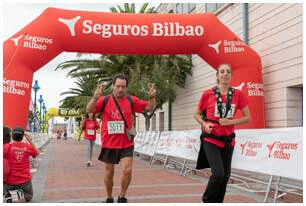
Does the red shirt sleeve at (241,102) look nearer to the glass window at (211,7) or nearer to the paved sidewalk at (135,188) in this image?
the paved sidewalk at (135,188)

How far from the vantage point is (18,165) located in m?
6.17

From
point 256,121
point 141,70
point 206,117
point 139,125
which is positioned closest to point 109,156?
point 206,117

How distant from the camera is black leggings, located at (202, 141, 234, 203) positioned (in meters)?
4.93

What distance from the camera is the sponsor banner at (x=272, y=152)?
5.95 meters

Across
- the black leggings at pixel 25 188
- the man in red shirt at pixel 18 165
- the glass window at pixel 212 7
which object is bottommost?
the black leggings at pixel 25 188

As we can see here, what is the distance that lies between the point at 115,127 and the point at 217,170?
4.88 feet

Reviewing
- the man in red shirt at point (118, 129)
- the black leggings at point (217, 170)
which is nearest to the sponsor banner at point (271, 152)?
the black leggings at point (217, 170)

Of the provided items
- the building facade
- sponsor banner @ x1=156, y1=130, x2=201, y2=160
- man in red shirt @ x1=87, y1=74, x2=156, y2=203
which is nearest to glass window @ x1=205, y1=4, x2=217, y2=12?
the building facade

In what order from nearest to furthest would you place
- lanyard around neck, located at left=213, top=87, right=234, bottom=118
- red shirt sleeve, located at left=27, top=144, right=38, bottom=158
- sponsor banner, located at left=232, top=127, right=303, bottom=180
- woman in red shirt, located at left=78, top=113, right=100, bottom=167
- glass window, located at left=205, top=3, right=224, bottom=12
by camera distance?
1. lanyard around neck, located at left=213, top=87, right=234, bottom=118
2. sponsor banner, located at left=232, top=127, right=303, bottom=180
3. red shirt sleeve, located at left=27, top=144, right=38, bottom=158
4. woman in red shirt, located at left=78, top=113, right=100, bottom=167
5. glass window, located at left=205, top=3, right=224, bottom=12

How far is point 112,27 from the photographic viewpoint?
12023mm

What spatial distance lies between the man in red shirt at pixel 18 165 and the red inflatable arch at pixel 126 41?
16.3 feet

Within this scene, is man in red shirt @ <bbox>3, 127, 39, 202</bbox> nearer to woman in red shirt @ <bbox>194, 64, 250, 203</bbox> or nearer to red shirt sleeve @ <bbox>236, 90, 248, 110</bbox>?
woman in red shirt @ <bbox>194, 64, 250, 203</bbox>

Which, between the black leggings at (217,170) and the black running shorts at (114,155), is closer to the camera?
the black leggings at (217,170)

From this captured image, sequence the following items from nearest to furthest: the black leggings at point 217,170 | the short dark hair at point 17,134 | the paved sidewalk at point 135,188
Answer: the black leggings at point 217,170, the short dark hair at point 17,134, the paved sidewalk at point 135,188
